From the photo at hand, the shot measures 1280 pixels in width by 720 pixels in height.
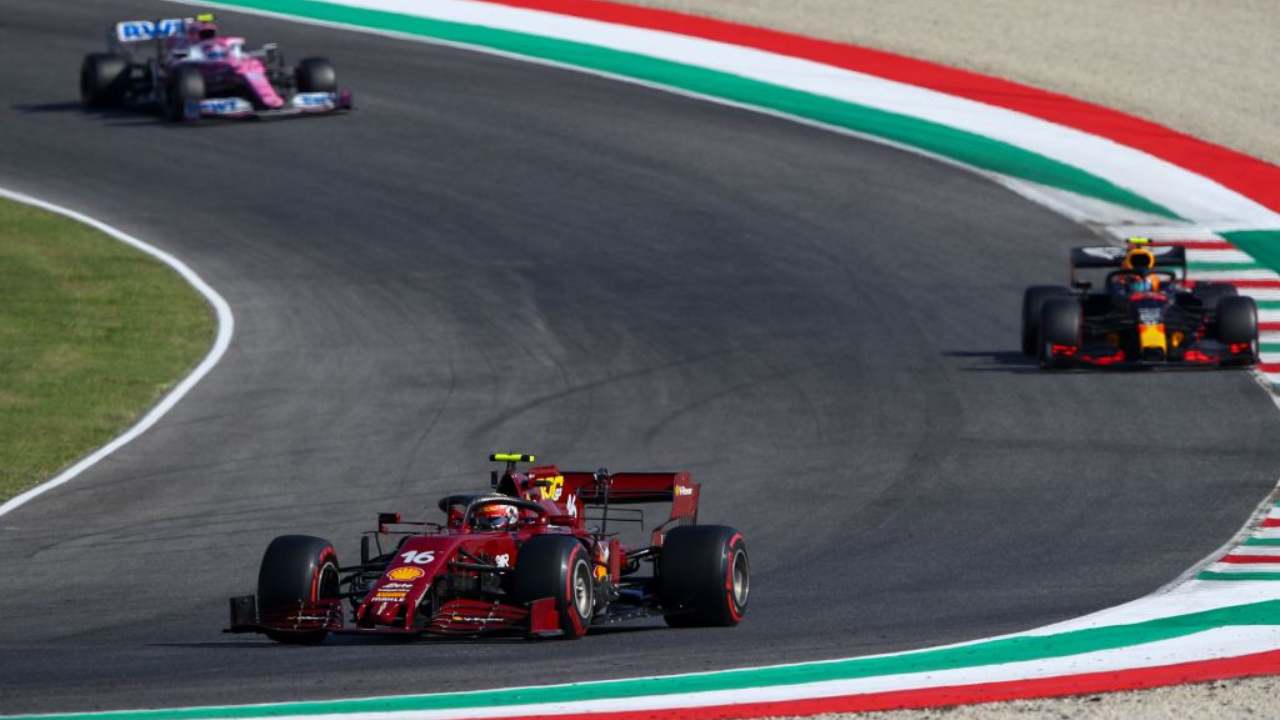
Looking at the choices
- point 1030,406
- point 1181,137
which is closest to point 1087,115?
point 1181,137

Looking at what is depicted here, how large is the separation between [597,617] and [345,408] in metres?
10.2

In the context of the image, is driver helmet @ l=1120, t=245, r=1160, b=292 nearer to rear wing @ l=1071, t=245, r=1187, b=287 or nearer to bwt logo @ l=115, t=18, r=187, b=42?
rear wing @ l=1071, t=245, r=1187, b=287

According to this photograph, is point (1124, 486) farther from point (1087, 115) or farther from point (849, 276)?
point (1087, 115)

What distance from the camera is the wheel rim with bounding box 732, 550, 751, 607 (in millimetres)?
15289

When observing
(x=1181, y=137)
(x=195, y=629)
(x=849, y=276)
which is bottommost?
(x=195, y=629)

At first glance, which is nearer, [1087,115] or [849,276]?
[849,276]

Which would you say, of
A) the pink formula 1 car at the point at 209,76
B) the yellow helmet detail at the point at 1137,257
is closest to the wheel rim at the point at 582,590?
the yellow helmet detail at the point at 1137,257

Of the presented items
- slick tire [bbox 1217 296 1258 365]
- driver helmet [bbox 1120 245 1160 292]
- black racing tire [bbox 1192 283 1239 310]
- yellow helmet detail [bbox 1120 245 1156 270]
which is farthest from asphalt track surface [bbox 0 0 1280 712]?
yellow helmet detail [bbox 1120 245 1156 270]

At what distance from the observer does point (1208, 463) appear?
2203 centimetres

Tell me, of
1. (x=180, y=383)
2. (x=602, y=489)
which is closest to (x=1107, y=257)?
(x=180, y=383)

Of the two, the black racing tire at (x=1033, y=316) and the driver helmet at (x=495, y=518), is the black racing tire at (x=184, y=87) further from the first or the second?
the driver helmet at (x=495, y=518)

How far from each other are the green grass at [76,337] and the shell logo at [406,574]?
8.44 meters

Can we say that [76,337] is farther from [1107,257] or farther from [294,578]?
[294,578]

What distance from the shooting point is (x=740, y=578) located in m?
15.4
